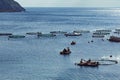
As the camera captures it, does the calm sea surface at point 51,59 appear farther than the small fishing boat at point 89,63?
No

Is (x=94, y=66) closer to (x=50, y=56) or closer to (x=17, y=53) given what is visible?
(x=50, y=56)

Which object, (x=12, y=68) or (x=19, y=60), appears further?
(x=19, y=60)

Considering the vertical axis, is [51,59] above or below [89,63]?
Result: above

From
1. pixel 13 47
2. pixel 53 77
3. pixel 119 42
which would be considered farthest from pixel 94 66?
pixel 119 42

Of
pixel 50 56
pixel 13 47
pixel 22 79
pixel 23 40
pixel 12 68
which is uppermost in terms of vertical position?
pixel 23 40

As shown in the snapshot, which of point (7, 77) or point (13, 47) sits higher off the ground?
point (13, 47)

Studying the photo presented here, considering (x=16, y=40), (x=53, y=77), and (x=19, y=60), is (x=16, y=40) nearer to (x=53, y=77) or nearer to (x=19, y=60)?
(x=19, y=60)

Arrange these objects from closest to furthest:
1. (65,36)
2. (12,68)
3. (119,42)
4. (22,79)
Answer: (22,79) → (12,68) → (119,42) → (65,36)

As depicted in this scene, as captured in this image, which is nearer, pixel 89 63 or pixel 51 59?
pixel 89 63

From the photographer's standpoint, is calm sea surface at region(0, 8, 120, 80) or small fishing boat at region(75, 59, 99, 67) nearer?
calm sea surface at region(0, 8, 120, 80)

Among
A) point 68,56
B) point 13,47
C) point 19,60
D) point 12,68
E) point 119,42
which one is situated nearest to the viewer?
point 12,68
